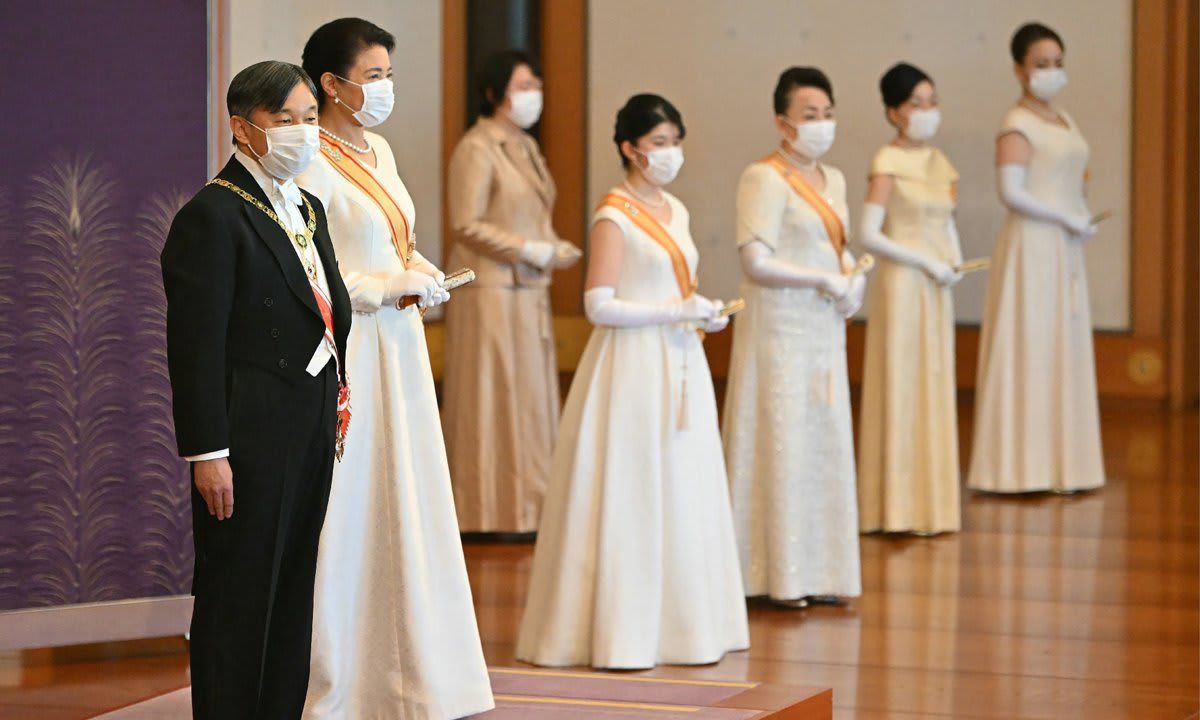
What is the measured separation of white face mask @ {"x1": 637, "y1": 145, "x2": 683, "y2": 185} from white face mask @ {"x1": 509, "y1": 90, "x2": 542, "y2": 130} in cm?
209

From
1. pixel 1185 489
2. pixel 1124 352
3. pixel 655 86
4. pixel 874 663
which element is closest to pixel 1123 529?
pixel 1185 489

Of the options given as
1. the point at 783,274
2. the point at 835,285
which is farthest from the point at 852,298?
the point at 783,274

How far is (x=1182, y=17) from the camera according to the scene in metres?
10.7

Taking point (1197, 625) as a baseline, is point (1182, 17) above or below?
above

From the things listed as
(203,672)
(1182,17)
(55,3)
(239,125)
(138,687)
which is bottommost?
(138,687)

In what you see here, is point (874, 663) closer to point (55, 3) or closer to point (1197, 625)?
point (1197, 625)

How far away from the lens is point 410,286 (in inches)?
148

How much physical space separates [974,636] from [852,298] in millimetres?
1164

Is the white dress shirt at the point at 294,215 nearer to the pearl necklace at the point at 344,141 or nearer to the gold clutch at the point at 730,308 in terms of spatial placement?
the pearl necklace at the point at 344,141

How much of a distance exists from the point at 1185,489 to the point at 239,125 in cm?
575

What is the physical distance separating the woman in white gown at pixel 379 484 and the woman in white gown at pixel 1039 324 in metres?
4.67

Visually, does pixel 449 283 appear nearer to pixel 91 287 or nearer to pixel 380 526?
pixel 380 526

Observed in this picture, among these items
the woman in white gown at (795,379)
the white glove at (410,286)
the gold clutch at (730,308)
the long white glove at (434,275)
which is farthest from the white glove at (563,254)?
the white glove at (410,286)

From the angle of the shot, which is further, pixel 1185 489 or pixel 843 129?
pixel 843 129
